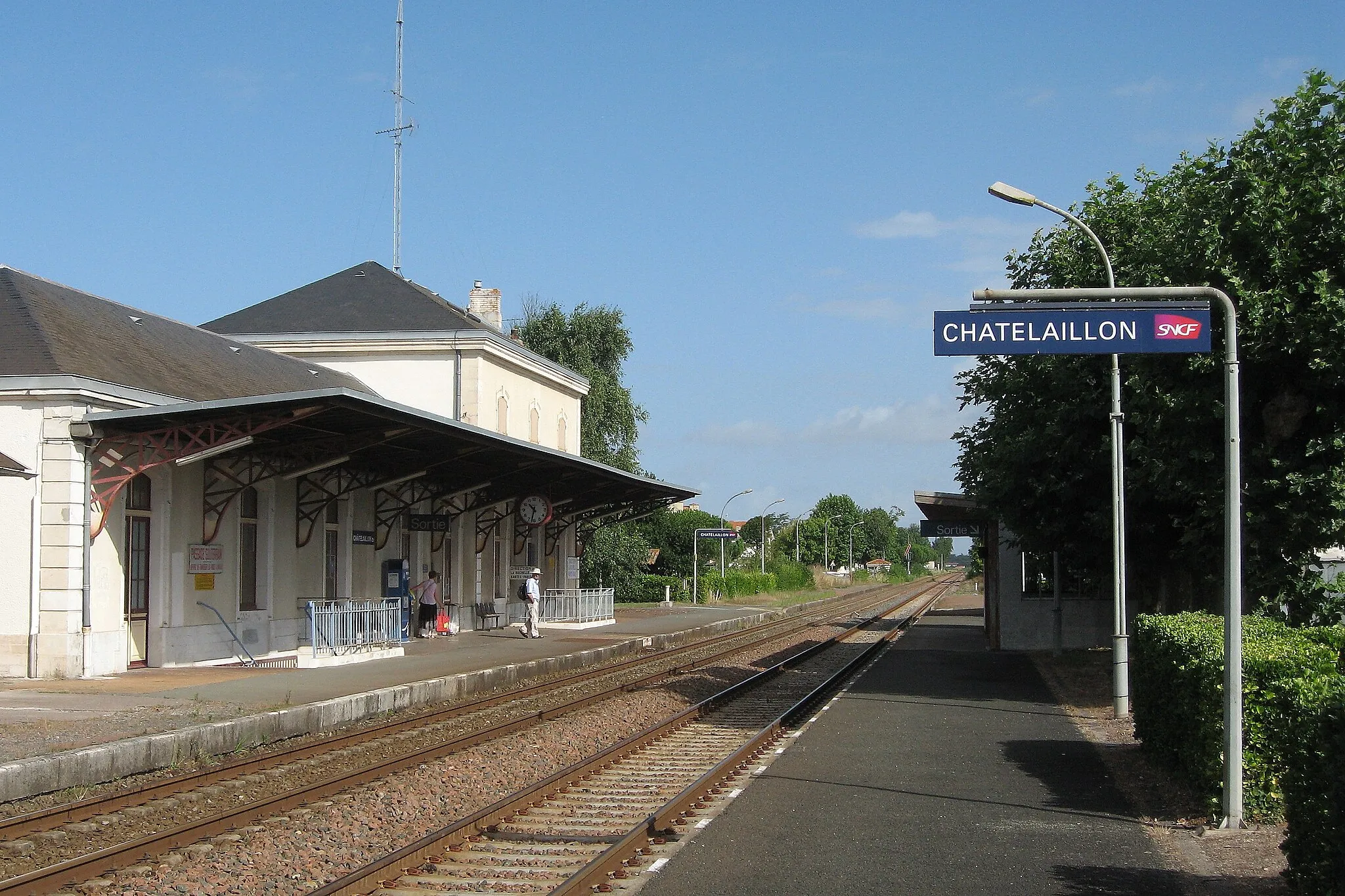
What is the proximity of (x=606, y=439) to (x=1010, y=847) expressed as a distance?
167 ft

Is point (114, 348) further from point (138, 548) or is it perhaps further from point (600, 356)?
point (600, 356)

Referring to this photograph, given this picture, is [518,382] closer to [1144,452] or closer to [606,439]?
[606,439]

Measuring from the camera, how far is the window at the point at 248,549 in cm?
2166

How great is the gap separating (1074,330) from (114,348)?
16.2m

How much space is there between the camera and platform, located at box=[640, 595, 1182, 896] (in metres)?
7.49

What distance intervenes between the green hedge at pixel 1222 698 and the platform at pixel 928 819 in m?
0.65

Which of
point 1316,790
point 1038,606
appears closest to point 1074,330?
point 1316,790

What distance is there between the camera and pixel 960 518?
3111 cm

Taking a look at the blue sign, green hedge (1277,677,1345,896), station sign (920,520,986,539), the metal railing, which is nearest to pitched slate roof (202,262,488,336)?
station sign (920,520,986,539)

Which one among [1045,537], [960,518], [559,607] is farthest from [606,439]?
[1045,537]

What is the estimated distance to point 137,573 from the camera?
62.3 feet

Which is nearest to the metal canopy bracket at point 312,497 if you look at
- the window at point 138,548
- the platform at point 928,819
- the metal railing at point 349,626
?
the metal railing at point 349,626

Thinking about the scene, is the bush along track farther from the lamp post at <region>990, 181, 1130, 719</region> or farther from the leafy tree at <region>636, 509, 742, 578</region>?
the leafy tree at <region>636, 509, 742, 578</region>

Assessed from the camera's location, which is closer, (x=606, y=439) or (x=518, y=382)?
(x=518, y=382)
